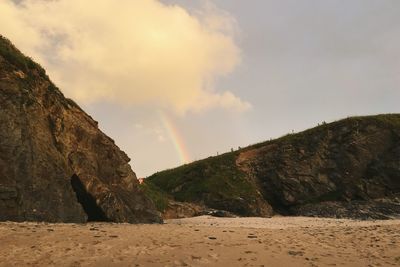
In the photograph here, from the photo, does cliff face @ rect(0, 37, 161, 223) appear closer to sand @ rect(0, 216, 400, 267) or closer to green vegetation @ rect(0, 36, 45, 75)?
green vegetation @ rect(0, 36, 45, 75)

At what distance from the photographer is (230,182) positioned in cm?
4162

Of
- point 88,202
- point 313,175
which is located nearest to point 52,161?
point 88,202

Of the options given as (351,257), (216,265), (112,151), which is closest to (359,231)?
(351,257)

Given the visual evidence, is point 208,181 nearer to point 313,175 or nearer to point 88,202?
point 313,175

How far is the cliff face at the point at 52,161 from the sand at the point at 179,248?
3.34 m

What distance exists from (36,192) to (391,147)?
38.2m

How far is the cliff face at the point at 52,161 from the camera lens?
16.9 metres

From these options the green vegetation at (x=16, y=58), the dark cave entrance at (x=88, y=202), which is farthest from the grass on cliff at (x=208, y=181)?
the green vegetation at (x=16, y=58)

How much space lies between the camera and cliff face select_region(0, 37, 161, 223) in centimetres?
1691

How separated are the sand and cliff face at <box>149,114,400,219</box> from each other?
24411 millimetres

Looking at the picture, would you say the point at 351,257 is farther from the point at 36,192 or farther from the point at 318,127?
the point at 318,127

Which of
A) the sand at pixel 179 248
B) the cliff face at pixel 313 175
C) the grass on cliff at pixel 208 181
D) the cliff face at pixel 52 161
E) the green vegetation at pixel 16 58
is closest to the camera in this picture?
the sand at pixel 179 248

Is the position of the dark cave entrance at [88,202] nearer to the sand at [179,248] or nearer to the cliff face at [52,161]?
the cliff face at [52,161]

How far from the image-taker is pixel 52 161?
18.7 meters
